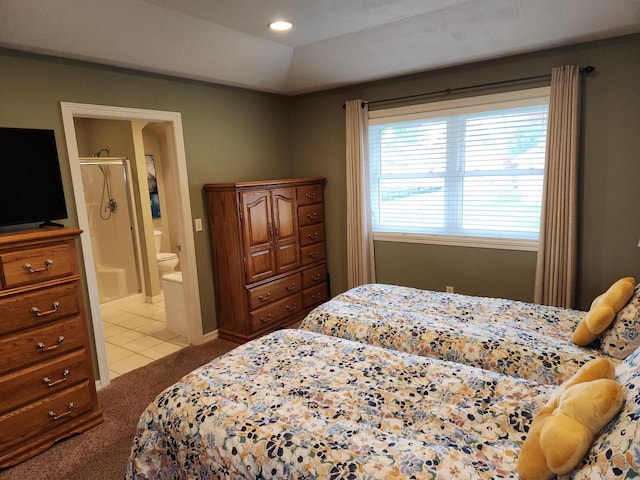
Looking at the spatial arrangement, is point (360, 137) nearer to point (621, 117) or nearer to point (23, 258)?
point (621, 117)

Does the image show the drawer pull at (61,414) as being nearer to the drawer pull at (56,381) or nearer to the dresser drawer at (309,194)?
the drawer pull at (56,381)

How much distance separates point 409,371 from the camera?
1940 mm

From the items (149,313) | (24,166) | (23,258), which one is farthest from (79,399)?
(149,313)

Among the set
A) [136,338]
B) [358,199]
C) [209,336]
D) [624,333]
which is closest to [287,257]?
[358,199]

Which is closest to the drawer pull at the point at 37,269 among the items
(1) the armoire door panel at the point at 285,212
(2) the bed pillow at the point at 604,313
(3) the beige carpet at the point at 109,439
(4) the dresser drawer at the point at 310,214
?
(3) the beige carpet at the point at 109,439

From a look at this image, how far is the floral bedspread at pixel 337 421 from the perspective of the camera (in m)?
1.34

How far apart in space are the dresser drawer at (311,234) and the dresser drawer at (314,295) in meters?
0.53

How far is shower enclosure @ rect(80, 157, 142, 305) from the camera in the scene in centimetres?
498

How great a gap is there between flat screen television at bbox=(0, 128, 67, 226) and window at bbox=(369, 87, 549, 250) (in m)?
2.93

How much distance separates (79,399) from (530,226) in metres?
3.72

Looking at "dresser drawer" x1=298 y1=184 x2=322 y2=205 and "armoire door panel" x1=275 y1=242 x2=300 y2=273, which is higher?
"dresser drawer" x1=298 y1=184 x2=322 y2=205

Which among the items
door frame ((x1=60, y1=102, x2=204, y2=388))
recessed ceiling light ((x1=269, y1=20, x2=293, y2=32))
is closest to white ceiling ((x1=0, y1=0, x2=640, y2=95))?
recessed ceiling light ((x1=269, y1=20, x2=293, y2=32))

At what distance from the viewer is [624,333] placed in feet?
6.38

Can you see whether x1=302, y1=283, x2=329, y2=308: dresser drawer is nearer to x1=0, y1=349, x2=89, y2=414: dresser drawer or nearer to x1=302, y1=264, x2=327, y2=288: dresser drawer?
x1=302, y1=264, x2=327, y2=288: dresser drawer
